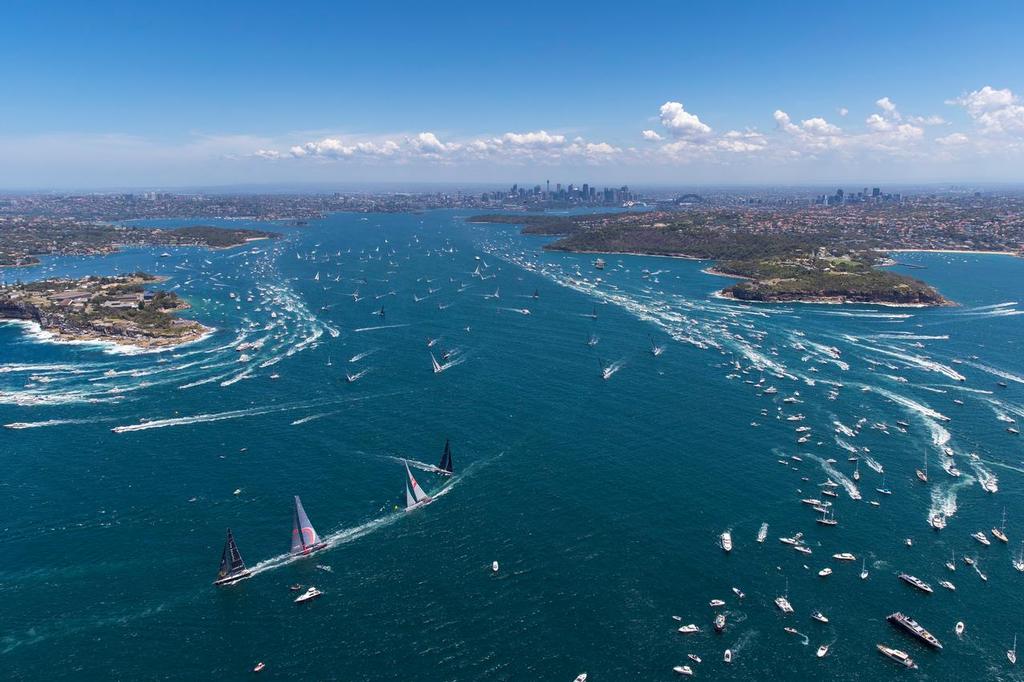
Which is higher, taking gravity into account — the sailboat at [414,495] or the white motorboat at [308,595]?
the sailboat at [414,495]

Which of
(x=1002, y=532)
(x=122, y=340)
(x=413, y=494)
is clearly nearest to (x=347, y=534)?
(x=413, y=494)

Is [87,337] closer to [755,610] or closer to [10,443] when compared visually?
[10,443]

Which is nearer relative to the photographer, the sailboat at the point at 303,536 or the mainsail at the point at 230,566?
the mainsail at the point at 230,566

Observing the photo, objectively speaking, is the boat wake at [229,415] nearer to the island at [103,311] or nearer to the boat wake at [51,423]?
the boat wake at [51,423]

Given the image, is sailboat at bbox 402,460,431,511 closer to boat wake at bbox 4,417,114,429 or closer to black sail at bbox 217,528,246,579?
black sail at bbox 217,528,246,579

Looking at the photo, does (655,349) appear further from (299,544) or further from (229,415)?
(299,544)

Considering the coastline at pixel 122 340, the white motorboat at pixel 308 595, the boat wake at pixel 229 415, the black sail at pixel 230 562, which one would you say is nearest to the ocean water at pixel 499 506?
the boat wake at pixel 229 415

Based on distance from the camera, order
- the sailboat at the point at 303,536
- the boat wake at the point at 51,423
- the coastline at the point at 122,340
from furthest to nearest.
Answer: the coastline at the point at 122,340 → the boat wake at the point at 51,423 → the sailboat at the point at 303,536

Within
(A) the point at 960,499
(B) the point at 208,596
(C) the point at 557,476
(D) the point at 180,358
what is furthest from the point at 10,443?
(A) the point at 960,499
